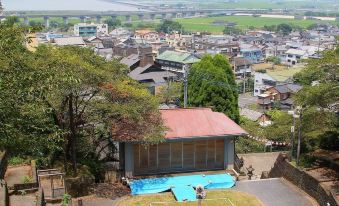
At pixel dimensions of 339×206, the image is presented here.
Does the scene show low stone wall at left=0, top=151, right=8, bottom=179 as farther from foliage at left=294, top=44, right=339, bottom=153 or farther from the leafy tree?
the leafy tree

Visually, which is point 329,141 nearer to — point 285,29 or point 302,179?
point 302,179

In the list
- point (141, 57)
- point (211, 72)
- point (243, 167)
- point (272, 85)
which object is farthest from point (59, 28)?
point (243, 167)

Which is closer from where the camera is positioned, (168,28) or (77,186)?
(77,186)

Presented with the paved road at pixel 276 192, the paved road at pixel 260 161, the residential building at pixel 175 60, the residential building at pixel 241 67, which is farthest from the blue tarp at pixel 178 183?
the residential building at pixel 241 67

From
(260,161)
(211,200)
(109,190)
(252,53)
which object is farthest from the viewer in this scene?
(252,53)

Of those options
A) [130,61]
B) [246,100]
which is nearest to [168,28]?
[130,61]

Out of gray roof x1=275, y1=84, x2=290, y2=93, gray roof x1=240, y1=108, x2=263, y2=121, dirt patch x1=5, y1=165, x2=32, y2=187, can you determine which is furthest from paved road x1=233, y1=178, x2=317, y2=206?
gray roof x1=275, y1=84, x2=290, y2=93

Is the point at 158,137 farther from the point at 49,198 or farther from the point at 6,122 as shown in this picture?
the point at 6,122

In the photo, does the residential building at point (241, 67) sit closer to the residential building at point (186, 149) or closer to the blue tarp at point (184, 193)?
the residential building at point (186, 149)
